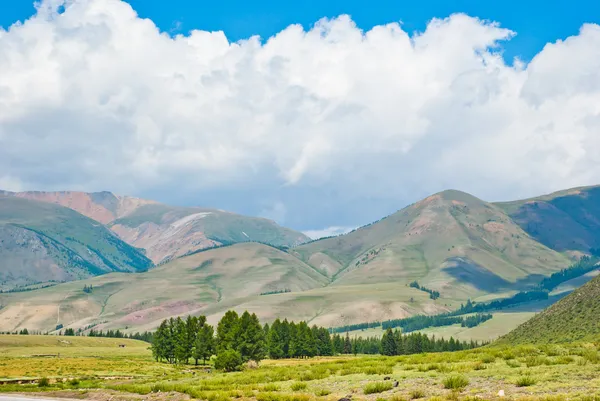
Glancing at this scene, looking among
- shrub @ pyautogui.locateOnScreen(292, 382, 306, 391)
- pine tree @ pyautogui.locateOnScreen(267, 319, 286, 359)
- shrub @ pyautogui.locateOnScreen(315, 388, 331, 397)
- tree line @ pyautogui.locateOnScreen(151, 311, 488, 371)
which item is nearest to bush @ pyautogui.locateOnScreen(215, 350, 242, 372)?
tree line @ pyautogui.locateOnScreen(151, 311, 488, 371)

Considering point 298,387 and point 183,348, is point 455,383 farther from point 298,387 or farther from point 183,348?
point 183,348

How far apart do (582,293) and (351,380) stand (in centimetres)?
9965

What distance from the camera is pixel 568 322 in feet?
361

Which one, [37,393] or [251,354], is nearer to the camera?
[37,393]

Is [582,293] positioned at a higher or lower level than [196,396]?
higher

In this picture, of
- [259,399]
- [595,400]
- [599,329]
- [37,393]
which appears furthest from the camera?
[599,329]

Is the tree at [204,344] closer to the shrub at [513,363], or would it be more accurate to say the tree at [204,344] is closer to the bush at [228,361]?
the bush at [228,361]

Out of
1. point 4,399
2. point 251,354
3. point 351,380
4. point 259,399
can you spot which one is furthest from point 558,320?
point 4,399

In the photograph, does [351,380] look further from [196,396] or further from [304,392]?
[196,396]

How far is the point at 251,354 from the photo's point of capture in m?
121

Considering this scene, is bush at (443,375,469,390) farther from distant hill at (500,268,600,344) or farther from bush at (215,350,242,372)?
distant hill at (500,268,600,344)

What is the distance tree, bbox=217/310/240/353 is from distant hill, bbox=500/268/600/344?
5981cm

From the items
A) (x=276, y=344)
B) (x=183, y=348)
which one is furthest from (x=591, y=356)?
(x=276, y=344)

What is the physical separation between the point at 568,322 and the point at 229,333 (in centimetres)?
6974
